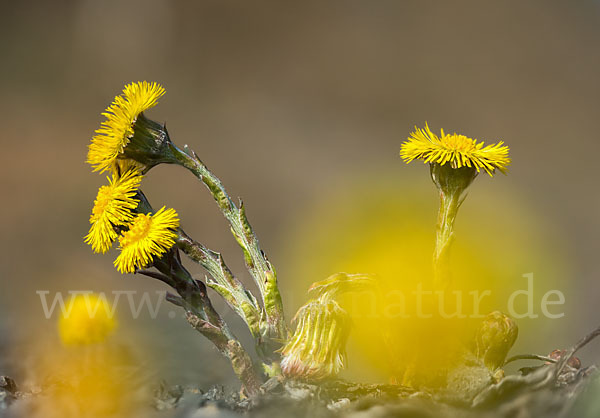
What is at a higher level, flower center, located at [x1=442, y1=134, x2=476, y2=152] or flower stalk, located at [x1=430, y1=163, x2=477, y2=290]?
flower center, located at [x1=442, y1=134, x2=476, y2=152]

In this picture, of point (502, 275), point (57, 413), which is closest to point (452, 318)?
point (502, 275)

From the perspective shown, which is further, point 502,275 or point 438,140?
point 502,275

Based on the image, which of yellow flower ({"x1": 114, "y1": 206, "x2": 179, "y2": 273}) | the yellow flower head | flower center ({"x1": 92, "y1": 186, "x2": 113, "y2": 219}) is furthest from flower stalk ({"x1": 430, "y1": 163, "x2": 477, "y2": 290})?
the yellow flower head

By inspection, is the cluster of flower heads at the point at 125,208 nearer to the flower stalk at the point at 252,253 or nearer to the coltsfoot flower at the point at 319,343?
the flower stalk at the point at 252,253

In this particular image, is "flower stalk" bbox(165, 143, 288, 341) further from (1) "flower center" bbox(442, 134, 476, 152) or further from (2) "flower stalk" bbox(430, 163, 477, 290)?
(1) "flower center" bbox(442, 134, 476, 152)

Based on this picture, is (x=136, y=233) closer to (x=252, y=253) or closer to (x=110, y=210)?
(x=110, y=210)

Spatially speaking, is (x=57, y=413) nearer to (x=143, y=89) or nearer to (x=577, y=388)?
(x=143, y=89)

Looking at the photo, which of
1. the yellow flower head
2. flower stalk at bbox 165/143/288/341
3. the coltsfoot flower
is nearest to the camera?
the coltsfoot flower
